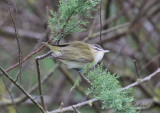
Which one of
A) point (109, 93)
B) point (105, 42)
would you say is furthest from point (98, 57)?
point (105, 42)

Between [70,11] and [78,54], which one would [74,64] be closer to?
[78,54]

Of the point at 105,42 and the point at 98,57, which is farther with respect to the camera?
the point at 105,42

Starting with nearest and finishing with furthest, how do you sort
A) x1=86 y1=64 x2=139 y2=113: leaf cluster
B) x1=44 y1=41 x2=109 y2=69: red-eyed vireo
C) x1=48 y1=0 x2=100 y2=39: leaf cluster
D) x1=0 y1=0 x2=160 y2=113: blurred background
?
x1=86 y1=64 x2=139 y2=113: leaf cluster
x1=48 y1=0 x2=100 y2=39: leaf cluster
x1=44 y1=41 x2=109 y2=69: red-eyed vireo
x1=0 y1=0 x2=160 y2=113: blurred background

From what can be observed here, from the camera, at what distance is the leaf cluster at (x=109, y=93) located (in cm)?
176

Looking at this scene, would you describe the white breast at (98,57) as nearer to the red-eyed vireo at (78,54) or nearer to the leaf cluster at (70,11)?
the red-eyed vireo at (78,54)

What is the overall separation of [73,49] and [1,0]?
276cm

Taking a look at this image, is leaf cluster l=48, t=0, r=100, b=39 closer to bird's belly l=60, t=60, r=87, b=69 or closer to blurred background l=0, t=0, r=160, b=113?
bird's belly l=60, t=60, r=87, b=69

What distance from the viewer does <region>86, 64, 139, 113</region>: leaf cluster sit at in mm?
1762

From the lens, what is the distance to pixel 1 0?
5.05 m

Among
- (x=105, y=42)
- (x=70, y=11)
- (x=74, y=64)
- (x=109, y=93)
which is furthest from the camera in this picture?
(x=105, y=42)

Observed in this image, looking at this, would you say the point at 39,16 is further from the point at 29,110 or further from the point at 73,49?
the point at 73,49

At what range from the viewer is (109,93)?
5.87 feet

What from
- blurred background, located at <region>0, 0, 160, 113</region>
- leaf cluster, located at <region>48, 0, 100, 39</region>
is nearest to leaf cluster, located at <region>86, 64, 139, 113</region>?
leaf cluster, located at <region>48, 0, 100, 39</region>

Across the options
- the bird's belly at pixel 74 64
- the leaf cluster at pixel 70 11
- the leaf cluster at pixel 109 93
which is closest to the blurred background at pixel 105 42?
the bird's belly at pixel 74 64
